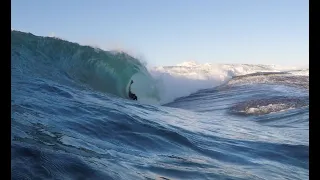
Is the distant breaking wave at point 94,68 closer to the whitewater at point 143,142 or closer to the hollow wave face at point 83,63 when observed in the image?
the hollow wave face at point 83,63

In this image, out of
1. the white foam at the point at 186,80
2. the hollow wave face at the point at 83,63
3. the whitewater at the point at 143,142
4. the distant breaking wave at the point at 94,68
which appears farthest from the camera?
the white foam at the point at 186,80

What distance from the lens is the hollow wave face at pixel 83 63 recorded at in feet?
40.8

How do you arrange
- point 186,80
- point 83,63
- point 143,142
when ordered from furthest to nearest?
point 186,80 < point 83,63 < point 143,142

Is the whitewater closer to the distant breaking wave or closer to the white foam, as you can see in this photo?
the distant breaking wave

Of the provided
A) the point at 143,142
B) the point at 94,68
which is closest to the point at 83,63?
the point at 94,68

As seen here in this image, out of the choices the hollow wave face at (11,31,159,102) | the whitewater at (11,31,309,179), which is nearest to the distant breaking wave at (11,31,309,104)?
the hollow wave face at (11,31,159,102)

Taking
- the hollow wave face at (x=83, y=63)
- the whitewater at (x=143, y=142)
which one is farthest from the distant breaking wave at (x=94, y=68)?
the whitewater at (x=143, y=142)

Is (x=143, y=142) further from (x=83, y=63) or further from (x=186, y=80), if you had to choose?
(x=186, y=80)

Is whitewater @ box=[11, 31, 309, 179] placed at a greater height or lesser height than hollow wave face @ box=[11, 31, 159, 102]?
lesser

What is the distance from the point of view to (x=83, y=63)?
47.6ft

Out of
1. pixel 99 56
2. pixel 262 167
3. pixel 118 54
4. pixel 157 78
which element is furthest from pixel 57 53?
pixel 262 167

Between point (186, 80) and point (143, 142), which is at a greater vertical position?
point (186, 80)

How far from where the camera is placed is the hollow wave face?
489 inches

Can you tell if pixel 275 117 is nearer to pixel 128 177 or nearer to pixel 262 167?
pixel 262 167
